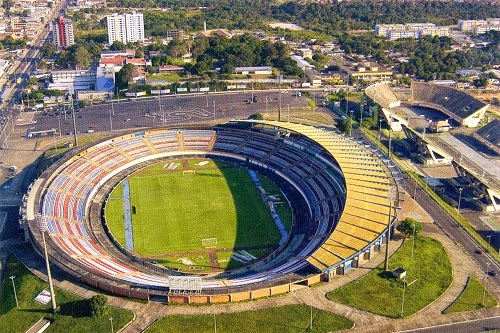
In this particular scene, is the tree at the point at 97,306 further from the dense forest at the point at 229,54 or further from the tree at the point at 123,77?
the dense forest at the point at 229,54

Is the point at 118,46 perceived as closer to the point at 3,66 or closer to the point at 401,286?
the point at 3,66

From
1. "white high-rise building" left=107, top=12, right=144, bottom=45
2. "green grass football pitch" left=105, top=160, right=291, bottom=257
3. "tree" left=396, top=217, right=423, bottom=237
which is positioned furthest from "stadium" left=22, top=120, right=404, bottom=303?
"white high-rise building" left=107, top=12, right=144, bottom=45

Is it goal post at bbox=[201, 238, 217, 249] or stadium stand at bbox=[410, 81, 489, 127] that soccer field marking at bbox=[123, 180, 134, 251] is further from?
stadium stand at bbox=[410, 81, 489, 127]

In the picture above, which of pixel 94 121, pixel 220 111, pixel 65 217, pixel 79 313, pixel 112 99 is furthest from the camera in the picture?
pixel 112 99

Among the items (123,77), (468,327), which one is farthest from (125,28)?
(468,327)

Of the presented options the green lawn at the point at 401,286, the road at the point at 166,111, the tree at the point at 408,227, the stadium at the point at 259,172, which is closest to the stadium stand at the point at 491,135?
the stadium at the point at 259,172

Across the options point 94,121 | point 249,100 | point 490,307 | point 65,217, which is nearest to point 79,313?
point 65,217

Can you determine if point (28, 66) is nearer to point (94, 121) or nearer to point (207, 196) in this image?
point (94, 121)
